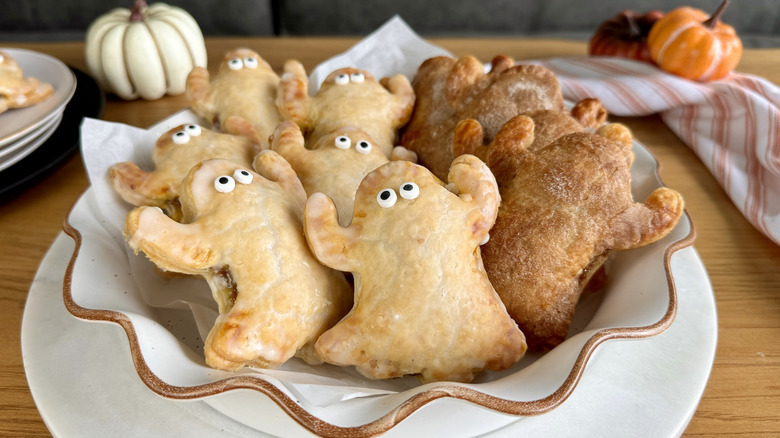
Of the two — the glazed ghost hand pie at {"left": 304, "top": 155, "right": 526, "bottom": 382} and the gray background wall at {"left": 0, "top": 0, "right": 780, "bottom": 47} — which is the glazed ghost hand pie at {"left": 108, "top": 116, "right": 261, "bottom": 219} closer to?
the glazed ghost hand pie at {"left": 304, "top": 155, "right": 526, "bottom": 382}

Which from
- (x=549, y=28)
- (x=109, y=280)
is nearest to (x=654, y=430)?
(x=109, y=280)

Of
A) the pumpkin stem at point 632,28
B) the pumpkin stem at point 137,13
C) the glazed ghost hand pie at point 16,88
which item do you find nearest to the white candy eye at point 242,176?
the glazed ghost hand pie at point 16,88

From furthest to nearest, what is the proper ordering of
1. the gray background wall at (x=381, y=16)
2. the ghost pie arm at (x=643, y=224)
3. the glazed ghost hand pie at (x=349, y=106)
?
the gray background wall at (x=381, y=16)
the glazed ghost hand pie at (x=349, y=106)
the ghost pie arm at (x=643, y=224)

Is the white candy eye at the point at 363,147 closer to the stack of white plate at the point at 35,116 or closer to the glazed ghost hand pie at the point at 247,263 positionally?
the glazed ghost hand pie at the point at 247,263

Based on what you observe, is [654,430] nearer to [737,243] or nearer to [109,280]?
[737,243]

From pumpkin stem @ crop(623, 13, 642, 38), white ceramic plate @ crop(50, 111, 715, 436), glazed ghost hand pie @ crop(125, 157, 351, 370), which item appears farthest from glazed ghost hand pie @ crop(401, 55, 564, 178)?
pumpkin stem @ crop(623, 13, 642, 38)

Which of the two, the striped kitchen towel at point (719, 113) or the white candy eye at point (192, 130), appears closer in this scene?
the white candy eye at point (192, 130)

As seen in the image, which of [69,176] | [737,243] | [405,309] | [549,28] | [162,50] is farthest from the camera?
[549,28]
